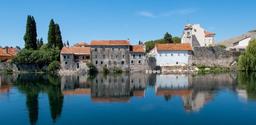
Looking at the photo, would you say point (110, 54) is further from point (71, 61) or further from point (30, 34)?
point (30, 34)

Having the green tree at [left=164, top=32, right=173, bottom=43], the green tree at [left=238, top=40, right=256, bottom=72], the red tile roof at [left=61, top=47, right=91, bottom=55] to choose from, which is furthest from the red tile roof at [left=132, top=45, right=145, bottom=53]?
the green tree at [left=164, top=32, right=173, bottom=43]

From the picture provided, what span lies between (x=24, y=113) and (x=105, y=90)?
13.4 m

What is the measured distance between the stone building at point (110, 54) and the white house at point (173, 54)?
20.4 feet

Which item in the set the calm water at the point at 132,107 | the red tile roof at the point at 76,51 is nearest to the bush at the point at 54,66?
the red tile roof at the point at 76,51

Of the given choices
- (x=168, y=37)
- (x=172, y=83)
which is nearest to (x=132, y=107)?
(x=172, y=83)

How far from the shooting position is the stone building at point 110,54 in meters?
66.8

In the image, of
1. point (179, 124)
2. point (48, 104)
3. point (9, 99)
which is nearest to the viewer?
point (179, 124)

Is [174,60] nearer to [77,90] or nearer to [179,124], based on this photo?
[77,90]

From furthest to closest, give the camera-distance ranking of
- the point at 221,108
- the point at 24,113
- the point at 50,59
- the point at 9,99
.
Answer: the point at 50,59 → the point at 9,99 → the point at 221,108 → the point at 24,113

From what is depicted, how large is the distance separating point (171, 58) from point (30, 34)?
89.8 feet

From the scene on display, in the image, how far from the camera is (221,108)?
23.9 meters

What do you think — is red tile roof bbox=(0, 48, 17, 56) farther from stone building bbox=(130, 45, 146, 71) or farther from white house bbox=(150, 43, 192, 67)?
white house bbox=(150, 43, 192, 67)

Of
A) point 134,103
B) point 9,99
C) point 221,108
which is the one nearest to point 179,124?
point 221,108

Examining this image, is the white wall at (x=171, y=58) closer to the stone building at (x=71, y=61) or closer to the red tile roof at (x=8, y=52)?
the stone building at (x=71, y=61)
